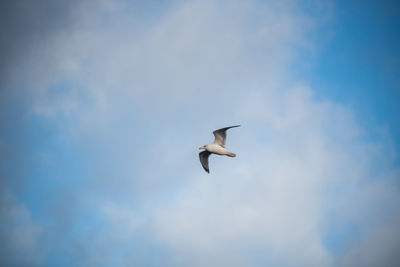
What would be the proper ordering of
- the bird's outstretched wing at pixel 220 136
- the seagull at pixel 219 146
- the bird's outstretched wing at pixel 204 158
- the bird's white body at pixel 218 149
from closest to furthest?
the bird's outstretched wing at pixel 220 136
the seagull at pixel 219 146
the bird's white body at pixel 218 149
the bird's outstretched wing at pixel 204 158

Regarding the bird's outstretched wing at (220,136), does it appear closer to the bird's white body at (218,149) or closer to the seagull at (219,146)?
the seagull at (219,146)

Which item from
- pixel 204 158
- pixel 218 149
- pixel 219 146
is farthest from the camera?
pixel 204 158

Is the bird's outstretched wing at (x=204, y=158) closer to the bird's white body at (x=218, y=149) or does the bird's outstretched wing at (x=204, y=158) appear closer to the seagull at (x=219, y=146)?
the seagull at (x=219, y=146)

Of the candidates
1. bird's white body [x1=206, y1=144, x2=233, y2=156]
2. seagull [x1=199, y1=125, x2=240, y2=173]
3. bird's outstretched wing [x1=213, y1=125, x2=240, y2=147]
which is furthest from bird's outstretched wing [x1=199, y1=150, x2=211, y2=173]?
bird's outstretched wing [x1=213, y1=125, x2=240, y2=147]

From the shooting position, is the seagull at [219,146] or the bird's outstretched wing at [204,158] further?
the bird's outstretched wing at [204,158]

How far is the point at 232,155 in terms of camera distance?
41469 mm

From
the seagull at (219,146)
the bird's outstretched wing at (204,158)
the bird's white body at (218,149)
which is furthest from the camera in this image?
the bird's outstretched wing at (204,158)

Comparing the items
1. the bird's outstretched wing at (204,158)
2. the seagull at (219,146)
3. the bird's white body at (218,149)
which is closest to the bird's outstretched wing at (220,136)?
the seagull at (219,146)

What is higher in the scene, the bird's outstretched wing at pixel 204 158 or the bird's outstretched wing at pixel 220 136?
the bird's outstretched wing at pixel 220 136

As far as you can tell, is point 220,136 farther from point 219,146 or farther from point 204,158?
point 204,158

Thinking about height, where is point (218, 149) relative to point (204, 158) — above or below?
below

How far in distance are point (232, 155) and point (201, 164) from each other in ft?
17.3

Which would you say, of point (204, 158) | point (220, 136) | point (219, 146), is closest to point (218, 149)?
point (219, 146)

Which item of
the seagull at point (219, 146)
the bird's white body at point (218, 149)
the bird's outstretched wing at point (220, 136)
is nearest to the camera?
the bird's outstretched wing at point (220, 136)
